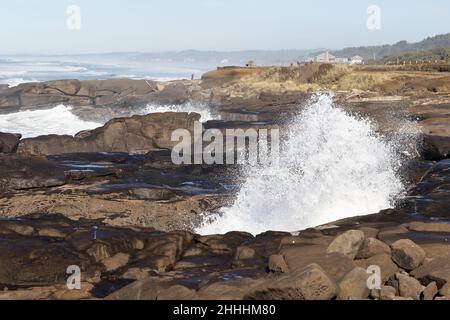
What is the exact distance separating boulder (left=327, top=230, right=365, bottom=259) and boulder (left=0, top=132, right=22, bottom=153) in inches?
471

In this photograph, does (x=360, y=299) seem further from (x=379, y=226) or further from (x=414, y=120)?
(x=414, y=120)

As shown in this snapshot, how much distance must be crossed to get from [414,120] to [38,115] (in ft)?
66.3

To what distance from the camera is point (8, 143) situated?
17.4 m

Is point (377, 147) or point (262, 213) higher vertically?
point (377, 147)

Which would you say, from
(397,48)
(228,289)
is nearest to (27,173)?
(228,289)

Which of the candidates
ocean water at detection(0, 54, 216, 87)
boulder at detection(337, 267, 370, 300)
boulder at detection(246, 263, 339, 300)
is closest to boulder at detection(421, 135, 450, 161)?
boulder at detection(337, 267, 370, 300)

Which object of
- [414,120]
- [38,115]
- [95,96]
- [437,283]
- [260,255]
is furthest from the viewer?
[95,96]

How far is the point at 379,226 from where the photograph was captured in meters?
9.32

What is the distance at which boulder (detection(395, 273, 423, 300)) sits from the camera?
254 inches

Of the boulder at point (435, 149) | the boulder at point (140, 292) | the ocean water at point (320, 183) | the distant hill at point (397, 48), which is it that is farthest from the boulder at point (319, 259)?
the distant hill at point (397, 48)

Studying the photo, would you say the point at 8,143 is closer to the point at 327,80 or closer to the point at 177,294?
the point at 177,294

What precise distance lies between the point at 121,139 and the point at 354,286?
13.7 m

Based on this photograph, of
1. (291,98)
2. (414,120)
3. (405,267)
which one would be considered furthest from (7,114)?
(405,267)
